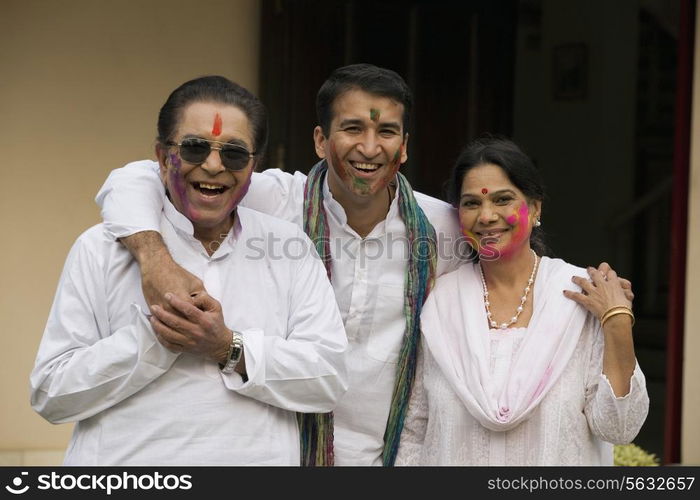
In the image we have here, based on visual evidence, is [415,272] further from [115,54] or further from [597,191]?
[597,191]

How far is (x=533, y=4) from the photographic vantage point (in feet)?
28.4

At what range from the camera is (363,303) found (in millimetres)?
3348

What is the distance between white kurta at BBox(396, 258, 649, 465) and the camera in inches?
121

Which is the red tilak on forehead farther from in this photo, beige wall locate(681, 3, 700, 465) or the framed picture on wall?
the framed picture on wall

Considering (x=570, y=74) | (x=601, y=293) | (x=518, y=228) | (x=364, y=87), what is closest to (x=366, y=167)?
(x=364, y=87)

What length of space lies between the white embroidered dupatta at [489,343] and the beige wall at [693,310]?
77.6 inches

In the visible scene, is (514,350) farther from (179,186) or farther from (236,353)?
(179,186)

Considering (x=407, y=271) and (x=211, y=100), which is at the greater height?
(x=211, y=100)

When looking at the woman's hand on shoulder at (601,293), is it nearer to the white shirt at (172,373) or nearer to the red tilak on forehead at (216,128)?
the white shirt at (172,373)

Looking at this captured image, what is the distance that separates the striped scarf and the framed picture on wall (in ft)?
18.9

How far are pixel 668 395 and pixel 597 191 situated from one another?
13.6 ft

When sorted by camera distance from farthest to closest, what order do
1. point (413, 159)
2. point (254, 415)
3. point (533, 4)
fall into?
1. point (533, 4)
2. point (413, 159)
3. point (254, 415)

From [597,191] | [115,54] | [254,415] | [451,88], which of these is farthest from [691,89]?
[597,191]

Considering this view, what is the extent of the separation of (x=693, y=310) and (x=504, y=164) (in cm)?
219
